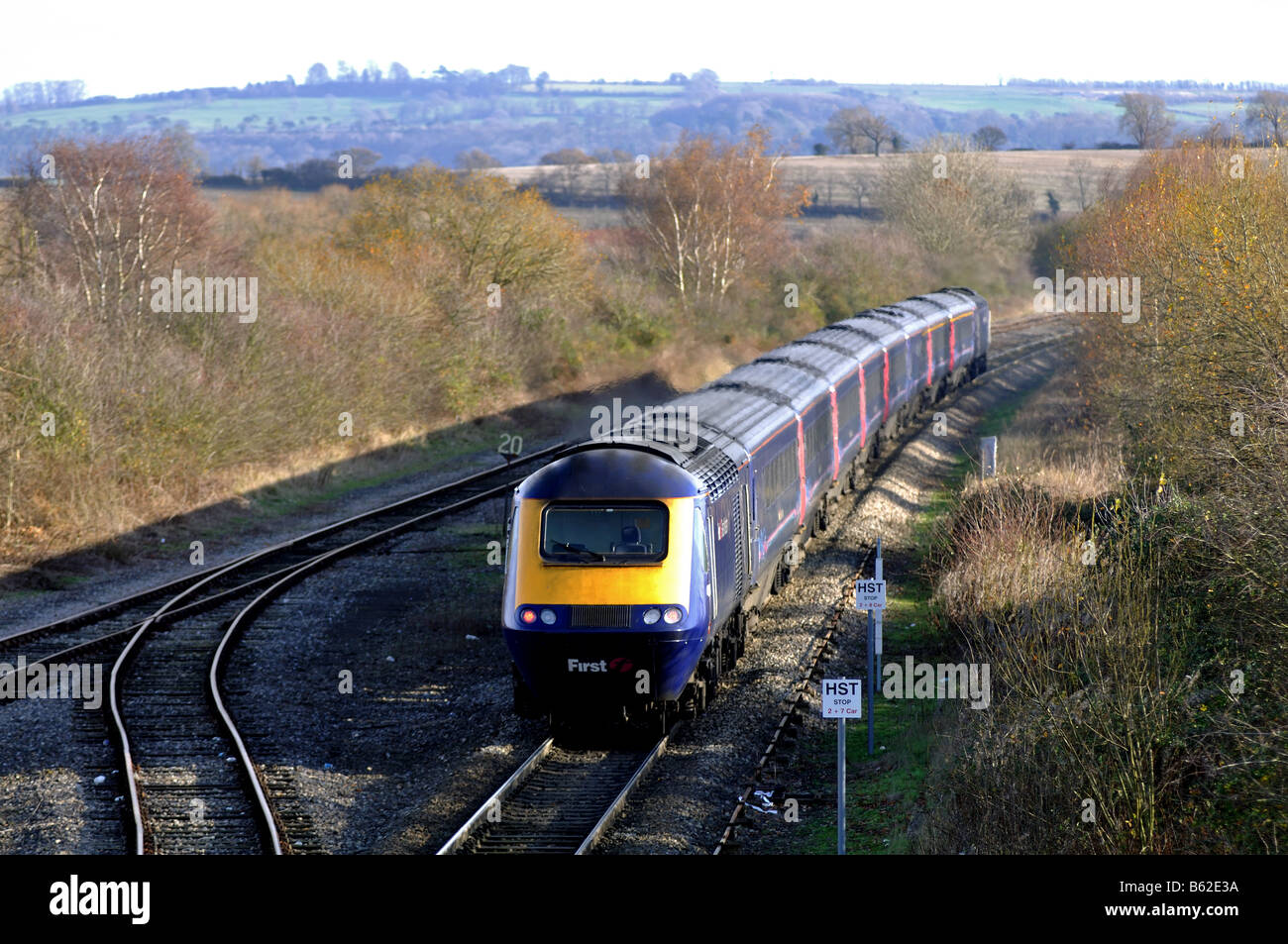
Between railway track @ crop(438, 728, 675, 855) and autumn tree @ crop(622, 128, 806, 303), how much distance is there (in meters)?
39.7

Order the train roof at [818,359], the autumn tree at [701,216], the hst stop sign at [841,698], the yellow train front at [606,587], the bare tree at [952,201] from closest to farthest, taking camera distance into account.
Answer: the hst stop sign at [841,698]
the yellow train front at [606,587]
the train roof at [818,359]
the autumn tree at [701,216]
the bare tree at [952,201]

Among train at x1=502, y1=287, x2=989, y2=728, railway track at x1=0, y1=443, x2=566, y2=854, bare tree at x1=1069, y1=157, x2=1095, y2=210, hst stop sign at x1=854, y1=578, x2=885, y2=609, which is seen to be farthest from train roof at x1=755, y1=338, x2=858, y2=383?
bare tree at x1=1069, y1=157, x2=1095, y2=210

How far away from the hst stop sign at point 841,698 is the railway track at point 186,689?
4611 mm

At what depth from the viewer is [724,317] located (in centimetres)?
4991

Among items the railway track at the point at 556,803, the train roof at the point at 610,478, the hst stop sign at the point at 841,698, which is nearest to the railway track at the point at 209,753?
the railway track at the point at 556,803

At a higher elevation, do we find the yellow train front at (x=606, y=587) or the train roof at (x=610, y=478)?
the train roof at (x=610, y=478)

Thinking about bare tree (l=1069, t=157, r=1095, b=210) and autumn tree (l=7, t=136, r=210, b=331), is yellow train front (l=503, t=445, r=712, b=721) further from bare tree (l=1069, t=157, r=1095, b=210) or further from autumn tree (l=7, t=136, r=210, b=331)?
bare tree (l=1069, t=157, r=1095, b=210)

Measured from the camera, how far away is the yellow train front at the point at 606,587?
39.9 feet

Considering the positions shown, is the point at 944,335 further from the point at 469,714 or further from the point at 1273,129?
the point at 469,714

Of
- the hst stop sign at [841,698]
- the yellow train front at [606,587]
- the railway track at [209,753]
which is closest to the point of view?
the hst stop sign at [841,698]

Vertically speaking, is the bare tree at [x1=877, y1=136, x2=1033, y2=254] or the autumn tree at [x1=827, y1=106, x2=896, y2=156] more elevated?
the autumn tree at [x1=827, y1=106, x2=896, y2=156]

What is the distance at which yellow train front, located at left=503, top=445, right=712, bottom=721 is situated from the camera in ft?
39.9

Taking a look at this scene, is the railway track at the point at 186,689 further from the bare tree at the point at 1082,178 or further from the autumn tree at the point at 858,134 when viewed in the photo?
the autumn tree at the point at 858,134

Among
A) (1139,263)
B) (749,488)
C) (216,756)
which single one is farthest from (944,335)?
(216,756)
